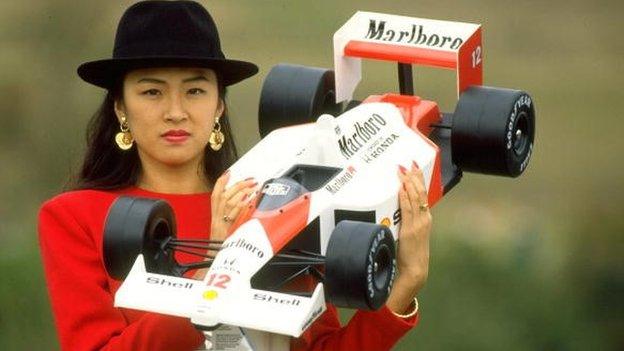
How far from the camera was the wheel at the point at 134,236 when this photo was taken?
4.61m

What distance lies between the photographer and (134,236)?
4613 millimetres

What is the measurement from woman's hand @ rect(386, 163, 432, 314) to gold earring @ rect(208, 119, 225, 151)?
0.52m

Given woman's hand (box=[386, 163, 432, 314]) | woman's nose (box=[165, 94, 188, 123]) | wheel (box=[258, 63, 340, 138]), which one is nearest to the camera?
woman's hand (box=[386, 163, 432, 314])

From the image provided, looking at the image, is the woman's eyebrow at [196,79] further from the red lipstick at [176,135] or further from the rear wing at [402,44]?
the rear wing at [402,44]

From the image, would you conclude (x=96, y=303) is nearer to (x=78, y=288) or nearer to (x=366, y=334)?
(x=78, y=288)

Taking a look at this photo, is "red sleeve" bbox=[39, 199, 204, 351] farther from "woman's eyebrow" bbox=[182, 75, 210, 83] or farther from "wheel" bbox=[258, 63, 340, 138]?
"wheel" bbox=[258, 63, 340, 138]

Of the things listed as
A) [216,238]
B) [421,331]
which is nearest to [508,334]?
[421,331]

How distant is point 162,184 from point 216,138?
157mm

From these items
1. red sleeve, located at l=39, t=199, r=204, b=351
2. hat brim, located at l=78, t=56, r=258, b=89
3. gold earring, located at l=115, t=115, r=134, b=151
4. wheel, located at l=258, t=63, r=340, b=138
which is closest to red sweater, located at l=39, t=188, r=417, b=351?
red sleeve, located at l=39, t=199, r=204, b=351

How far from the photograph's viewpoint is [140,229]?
4609mm

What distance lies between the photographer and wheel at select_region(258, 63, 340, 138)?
5316 mm

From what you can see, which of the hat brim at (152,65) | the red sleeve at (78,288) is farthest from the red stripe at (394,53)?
the red sleeve at (78,288)

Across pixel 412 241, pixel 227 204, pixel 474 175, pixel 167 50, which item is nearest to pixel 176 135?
pixel 167 50

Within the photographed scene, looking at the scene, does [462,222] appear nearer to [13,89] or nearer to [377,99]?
[13,89]
